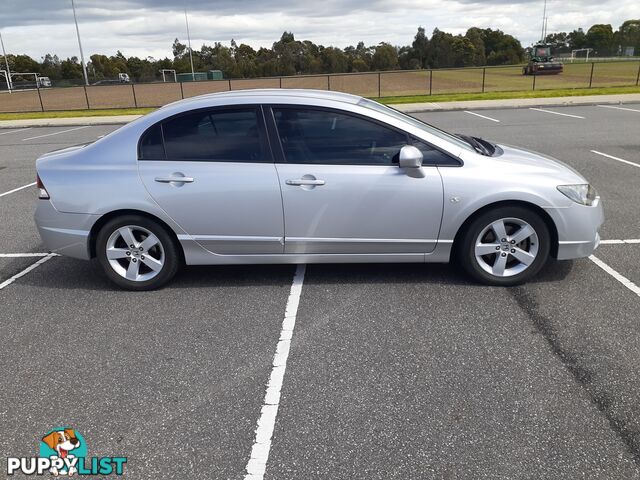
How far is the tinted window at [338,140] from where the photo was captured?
409 centimetres

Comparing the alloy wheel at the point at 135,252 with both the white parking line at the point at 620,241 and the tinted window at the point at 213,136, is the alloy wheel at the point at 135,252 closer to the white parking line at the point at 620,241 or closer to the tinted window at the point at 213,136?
the tinted window at the point at 213,136

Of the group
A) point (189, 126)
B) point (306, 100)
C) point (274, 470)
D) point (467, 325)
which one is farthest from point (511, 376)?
point (189, 126)

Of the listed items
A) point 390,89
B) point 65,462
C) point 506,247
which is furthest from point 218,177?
point 390,89

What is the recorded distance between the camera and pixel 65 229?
4.30m

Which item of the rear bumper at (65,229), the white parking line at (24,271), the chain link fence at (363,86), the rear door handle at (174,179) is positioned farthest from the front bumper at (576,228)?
the chain link fence at (363,86)

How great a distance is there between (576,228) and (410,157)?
146cm

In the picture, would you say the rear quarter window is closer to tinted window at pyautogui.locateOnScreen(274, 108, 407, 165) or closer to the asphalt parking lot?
tinted window at pyautogui.locateOnScreen(274, 108, 407, 165)

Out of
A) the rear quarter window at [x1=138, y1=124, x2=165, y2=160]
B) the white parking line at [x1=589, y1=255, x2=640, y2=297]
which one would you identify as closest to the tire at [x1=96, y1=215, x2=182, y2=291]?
the rear quarter window at [x1=138, y1=124, x2=165, y2=160]

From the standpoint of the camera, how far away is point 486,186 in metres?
A: 4.00

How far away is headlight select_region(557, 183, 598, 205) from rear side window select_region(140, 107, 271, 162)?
239 cm

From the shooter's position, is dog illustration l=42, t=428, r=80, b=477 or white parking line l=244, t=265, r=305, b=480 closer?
white parking line l=244, t=265, r=305, b=480

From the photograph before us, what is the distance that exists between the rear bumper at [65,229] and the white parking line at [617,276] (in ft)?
14.2

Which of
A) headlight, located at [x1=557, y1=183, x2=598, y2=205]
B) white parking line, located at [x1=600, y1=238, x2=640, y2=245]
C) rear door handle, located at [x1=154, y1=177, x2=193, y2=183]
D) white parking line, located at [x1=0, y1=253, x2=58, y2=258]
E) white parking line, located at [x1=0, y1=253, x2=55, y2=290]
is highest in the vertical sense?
rear door handle, located at [x1=154, y1=177, x2=193, y2=183]

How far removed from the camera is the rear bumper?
4254 millimetres
